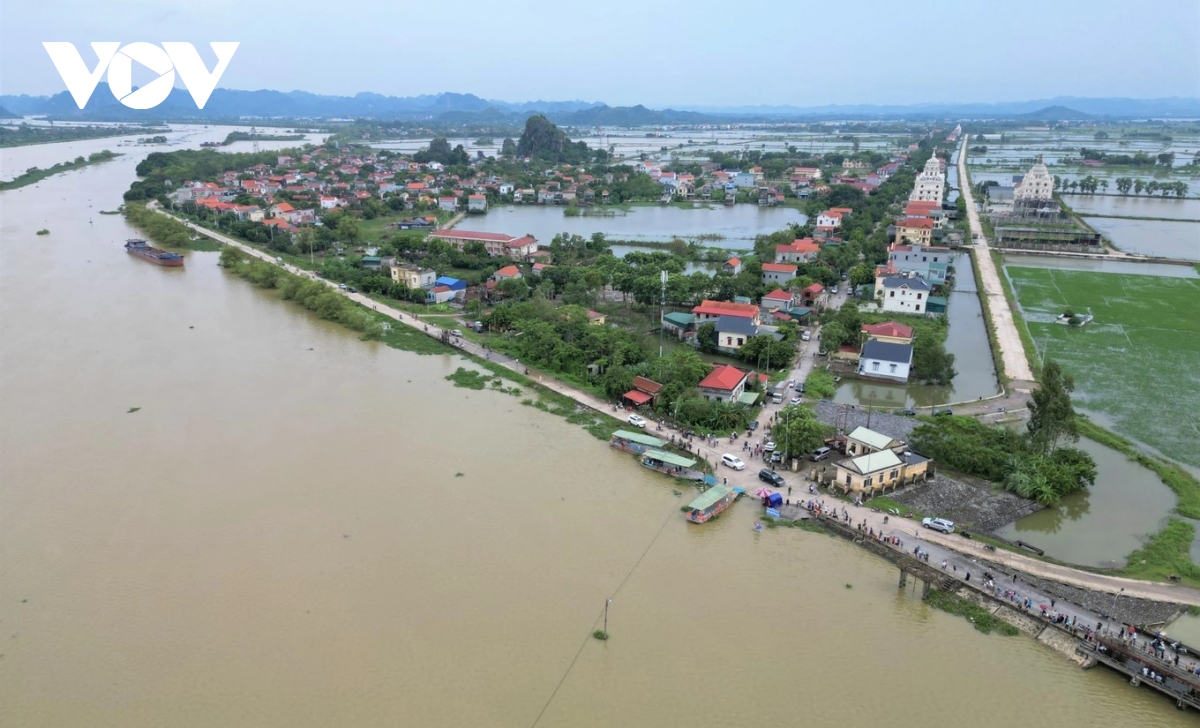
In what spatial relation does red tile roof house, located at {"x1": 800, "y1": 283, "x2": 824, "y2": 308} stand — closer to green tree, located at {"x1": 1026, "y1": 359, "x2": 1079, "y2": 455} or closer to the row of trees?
the row of trees

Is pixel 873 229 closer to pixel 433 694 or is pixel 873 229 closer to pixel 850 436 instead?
pixel 850 436

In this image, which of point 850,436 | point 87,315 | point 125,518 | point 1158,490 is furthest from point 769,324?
point 87,315

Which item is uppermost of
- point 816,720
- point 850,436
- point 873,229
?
point 873,229

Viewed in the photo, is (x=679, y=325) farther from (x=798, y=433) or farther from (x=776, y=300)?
(x=798, y=433)

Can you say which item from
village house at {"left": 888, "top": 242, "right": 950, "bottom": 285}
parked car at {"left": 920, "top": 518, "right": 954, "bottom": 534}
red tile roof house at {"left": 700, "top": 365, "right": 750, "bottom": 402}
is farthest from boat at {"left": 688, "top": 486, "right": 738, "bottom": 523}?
village house at {"left": 888, "top": 242, "right": 950, "bottom": 285}

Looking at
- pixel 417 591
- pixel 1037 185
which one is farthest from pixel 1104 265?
pixel 417 591

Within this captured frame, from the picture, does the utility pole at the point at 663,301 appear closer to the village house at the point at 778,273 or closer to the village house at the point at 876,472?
the village house at the point at 778,273

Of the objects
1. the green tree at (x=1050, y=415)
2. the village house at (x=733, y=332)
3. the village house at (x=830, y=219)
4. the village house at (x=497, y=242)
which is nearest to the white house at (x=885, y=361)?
the village house at (x=733, y=332)
